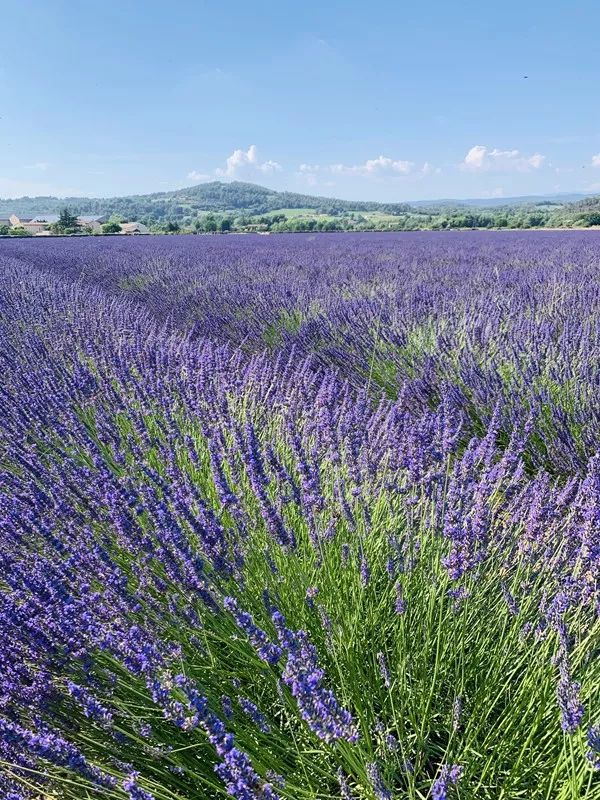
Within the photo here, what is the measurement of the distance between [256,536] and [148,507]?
354 mm

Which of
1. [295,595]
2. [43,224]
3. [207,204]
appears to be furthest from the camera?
[207,204]

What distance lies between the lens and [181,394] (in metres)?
2.69

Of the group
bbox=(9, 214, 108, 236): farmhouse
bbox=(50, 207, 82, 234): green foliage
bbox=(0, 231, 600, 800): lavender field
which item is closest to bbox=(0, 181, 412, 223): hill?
bbox=(9, 214, 108, 236): farmhouse

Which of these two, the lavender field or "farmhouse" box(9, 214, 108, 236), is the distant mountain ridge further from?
the lavender field

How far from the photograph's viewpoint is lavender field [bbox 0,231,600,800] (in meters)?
0.97

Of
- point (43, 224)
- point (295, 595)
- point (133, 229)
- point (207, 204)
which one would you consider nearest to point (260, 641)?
point (295, 595)

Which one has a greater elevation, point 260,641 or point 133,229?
point 133,229

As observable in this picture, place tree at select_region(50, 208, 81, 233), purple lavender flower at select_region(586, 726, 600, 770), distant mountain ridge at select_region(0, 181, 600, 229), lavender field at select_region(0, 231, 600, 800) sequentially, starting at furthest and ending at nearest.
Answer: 1. distant mountain ridge at select_region(0, 181, 600, 229)
2. tree at select_region(50, 208, 81, 233)
3. lavender field at select_region(0, 231, 600, 800)
4. purple lavender flower at select_region(586, 726, 600, 770)

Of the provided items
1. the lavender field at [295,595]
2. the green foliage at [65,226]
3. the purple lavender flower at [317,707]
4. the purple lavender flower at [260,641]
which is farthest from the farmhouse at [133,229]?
the purple lavender flower at [317,707]

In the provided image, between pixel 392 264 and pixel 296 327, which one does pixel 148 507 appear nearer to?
pixel 296 327

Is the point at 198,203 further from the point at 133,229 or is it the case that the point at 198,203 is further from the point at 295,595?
the point at 295,595

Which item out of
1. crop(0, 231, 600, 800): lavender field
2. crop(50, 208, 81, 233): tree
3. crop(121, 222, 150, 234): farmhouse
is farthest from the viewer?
crop(121, 222, 150, 234): farmhouse

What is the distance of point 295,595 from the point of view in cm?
135

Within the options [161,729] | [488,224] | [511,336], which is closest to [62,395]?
[161,729]
